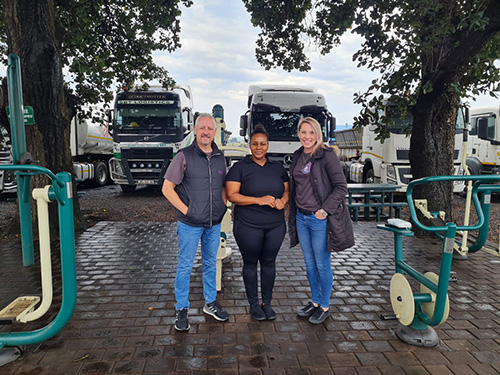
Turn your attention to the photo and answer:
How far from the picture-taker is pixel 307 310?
11.7 ft

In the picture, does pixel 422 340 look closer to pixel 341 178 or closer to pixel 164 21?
pixel 341 178

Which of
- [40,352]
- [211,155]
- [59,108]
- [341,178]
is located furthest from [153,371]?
[59,108]

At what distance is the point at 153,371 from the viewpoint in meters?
2.68

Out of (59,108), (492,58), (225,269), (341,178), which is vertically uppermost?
(492,58)

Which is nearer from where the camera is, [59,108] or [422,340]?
[422,340]

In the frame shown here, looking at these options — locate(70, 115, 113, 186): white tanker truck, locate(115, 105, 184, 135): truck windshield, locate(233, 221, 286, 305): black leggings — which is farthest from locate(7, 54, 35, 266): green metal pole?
locate(70, 115, 113, 186): white tanker truck

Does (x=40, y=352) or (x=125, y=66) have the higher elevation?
(x=125, y=66)

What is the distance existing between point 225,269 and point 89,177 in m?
12.6

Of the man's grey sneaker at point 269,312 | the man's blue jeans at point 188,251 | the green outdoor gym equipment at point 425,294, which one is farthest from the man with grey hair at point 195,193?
the green outdoor gym equipment at point 425,294

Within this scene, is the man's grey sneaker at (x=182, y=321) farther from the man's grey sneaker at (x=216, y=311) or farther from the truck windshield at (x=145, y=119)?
the truck windshield at (x=145, y=119)

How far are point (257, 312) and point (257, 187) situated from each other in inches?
46.2

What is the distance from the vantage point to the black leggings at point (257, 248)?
329 centimetres

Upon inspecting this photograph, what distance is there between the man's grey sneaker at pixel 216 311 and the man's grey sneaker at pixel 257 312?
9.5 inches

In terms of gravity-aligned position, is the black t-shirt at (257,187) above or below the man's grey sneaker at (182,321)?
above
